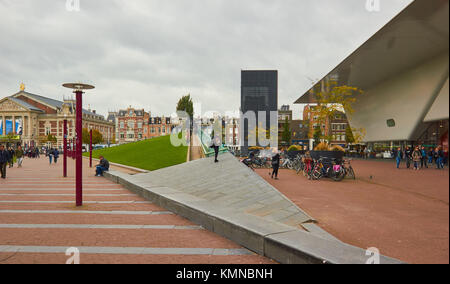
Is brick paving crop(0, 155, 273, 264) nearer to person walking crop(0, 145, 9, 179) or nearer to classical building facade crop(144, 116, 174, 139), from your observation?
person walking crop(0, 145, 9, 179)

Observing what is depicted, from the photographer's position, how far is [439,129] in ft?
6.40

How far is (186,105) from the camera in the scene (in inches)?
1997

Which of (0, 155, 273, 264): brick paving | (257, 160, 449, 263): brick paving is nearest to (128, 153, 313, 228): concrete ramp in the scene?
(257, 160, 449, 263): brick paving

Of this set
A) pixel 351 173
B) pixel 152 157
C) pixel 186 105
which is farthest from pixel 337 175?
pixel 186 105

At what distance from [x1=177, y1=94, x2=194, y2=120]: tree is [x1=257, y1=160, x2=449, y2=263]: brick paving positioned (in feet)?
140

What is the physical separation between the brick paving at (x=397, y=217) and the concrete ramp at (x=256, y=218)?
1.67 ft

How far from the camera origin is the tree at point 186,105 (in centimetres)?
5038

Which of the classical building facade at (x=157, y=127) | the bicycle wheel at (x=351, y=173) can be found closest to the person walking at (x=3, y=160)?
the bicycle wheel at (x=351, y=173)

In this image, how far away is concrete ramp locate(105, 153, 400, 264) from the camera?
3.80 m

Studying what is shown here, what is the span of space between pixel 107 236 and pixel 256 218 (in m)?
3.02

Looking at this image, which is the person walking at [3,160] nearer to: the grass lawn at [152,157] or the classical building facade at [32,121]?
the grass lawn at [152,157]

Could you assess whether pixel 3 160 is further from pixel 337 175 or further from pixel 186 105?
pixel 186 105
